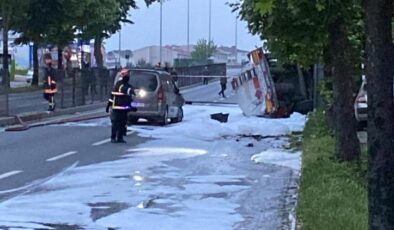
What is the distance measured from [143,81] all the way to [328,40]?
14.5 metres

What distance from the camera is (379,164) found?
19.6ft

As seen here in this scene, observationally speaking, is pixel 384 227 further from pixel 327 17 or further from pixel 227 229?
pixel 327 17

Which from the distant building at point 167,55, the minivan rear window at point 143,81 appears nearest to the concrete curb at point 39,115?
the minivan rear window at point 143,81

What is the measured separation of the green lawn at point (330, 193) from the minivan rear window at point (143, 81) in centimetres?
1203

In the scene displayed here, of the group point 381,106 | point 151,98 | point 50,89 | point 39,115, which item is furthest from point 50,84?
point 381,106

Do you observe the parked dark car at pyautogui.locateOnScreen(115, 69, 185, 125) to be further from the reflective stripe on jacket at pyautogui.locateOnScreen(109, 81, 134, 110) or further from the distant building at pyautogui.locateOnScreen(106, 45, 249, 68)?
the distant building at pyautogui.locateOnScreen(106, 45, 249, 68)

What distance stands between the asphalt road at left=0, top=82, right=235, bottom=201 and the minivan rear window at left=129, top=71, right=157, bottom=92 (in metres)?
2.34

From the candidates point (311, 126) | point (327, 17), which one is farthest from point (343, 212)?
point (311, 126)

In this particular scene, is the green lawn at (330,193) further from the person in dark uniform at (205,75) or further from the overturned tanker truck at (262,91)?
the person in dark uniform at (205,75)

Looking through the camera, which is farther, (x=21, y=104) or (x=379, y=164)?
(x=21, y=104)

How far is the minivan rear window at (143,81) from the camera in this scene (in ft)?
96.2

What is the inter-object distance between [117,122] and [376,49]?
1643 cm

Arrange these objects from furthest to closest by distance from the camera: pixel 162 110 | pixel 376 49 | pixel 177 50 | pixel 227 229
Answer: pixel 177 50
pixel 162 110
pixel 227 229
pixel 376 49

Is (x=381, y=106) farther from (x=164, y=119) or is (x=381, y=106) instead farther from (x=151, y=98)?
(x=164, y=119)
